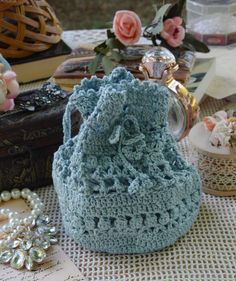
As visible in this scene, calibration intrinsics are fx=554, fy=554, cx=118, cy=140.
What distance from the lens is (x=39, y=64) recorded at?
3.32 feet

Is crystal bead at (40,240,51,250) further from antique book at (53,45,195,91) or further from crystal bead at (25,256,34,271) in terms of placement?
antique book at (53,45,195,91)

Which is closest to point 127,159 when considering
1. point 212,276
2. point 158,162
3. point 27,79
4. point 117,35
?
point 158,162

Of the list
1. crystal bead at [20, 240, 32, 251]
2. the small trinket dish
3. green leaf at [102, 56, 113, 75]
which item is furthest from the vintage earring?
crystal bead at [20, 240, 32, 251]

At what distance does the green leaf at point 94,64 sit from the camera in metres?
0.90

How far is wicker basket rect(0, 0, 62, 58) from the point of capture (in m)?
0.94

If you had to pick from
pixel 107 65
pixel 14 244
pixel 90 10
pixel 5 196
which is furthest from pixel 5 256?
pixel 90 10

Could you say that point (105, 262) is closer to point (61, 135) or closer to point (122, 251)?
point (122, 251)

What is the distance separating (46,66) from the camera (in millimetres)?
1021

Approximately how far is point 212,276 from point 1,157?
0.30m

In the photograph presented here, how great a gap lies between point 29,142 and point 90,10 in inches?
60.3

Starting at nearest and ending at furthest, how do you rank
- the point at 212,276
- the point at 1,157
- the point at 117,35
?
the point at 212,276 < the point at 1,157 < the point at 117,35

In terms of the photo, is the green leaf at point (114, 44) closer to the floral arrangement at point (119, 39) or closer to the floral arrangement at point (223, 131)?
the floral arrangement at point (119, 39)

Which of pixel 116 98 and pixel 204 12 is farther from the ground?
pixel 116 98

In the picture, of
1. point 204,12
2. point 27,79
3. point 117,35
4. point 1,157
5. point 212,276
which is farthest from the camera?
point 204,12
